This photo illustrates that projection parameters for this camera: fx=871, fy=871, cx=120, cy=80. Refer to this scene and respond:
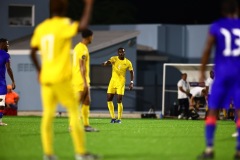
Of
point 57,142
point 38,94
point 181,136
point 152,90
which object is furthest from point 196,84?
point 57,142

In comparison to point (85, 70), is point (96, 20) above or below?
above

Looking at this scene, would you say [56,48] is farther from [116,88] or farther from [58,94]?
[116,88]

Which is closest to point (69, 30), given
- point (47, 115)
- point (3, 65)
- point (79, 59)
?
point (47, 115)

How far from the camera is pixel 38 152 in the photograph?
1560cm

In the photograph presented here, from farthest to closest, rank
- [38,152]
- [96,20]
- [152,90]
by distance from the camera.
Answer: [96,20] → [152,90] → [38,152]

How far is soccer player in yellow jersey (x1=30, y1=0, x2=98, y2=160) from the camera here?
532 inches

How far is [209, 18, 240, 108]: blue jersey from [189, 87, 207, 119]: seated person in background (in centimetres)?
2299

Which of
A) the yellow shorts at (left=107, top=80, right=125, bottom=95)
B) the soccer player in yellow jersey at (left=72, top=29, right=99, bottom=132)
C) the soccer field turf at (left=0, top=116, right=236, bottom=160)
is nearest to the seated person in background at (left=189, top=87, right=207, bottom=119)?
the yellow shorts at (left=107, top=80, right=125, bottom=95)

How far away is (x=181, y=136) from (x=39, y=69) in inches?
267

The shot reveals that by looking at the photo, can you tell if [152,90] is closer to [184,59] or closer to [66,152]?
[184,59]

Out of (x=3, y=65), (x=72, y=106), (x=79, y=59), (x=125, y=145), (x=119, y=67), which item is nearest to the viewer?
(x=72, y=106)

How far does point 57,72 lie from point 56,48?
15.6 inches

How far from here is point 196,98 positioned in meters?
38.9

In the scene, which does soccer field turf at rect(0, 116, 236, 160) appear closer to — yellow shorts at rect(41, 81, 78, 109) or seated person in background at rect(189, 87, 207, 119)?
yellow shorts at rect(41, 81, 78, 109)
